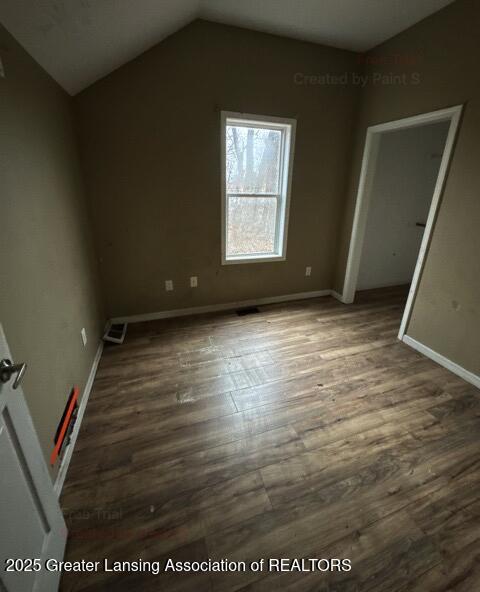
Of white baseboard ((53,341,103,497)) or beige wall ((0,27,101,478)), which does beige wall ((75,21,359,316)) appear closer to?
beige wall ((0,27,101,478))

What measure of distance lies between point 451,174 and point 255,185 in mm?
1804

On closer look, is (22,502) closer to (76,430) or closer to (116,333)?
(76,430)

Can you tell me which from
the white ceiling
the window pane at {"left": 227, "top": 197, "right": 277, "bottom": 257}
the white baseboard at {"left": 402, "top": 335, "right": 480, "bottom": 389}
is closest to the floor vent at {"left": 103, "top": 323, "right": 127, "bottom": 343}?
the window pane at {"left": 227, "top": 197, "right": 277, "bottom": 257}

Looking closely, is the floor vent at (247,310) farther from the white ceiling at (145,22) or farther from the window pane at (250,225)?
the white ceiling at (145,22)

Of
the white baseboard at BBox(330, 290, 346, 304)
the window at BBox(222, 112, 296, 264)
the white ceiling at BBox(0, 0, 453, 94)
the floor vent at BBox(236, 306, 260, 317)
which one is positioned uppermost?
the white ceiling at BBox(0, 0, 453, 94)

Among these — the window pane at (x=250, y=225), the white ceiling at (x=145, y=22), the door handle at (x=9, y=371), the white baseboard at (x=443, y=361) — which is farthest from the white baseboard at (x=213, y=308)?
the door handle at (x=9, y=371)

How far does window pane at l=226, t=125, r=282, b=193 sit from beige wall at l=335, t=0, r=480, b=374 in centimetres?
121

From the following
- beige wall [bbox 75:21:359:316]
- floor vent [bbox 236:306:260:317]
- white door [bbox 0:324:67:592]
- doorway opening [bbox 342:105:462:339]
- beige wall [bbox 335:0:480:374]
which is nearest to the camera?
white door [bbox 0:324:67:592]

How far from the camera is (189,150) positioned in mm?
2672

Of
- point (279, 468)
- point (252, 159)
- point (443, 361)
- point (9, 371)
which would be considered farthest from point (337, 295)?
point (9, 371)

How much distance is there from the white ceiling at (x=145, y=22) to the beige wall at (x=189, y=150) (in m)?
0.16

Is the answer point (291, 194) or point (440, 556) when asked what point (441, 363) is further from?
point (291, 194)

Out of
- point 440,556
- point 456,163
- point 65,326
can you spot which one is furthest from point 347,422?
point 456,163

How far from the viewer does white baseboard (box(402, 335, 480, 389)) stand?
215 cm
